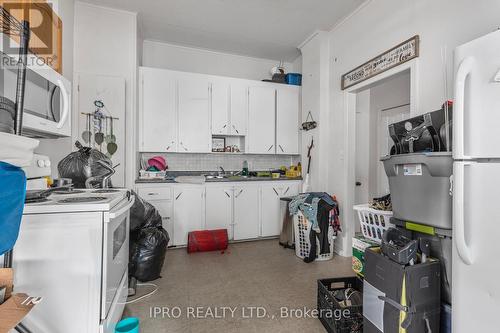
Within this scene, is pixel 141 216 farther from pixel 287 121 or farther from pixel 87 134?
pixel 287 121

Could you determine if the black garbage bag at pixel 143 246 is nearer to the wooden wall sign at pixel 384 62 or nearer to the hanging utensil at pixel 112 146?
the hanging utensil at pixel 112 146

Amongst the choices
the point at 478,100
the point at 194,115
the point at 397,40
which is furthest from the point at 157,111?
the point at 478,100

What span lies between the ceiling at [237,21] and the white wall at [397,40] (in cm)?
30

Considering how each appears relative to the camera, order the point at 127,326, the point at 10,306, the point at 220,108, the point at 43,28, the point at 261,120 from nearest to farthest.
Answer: the point at 10,306 < the point at 127,326 < the point at 43,28 < the point at 220,108 < the point at 261,120

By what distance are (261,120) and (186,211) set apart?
1.84 metres

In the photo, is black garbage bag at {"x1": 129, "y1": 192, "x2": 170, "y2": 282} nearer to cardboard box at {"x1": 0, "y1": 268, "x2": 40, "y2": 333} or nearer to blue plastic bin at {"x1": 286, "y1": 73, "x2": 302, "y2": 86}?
cardboard box at {"x1": 0, "y1": 268, "x2": 40, "y2": 333}

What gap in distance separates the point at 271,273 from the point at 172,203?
160 centimetres

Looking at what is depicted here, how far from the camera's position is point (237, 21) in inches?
126

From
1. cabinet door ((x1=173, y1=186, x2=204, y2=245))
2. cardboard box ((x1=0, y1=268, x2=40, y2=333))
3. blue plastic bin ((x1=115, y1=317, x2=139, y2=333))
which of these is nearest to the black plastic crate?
blue plastic bin ((x1=115, y1=317, x2=139, y2=333))

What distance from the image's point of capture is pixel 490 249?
92 centimetres

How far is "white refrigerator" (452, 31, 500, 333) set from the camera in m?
0.91

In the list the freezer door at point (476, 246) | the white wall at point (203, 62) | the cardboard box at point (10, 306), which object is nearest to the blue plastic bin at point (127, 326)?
the cardboard box at point (10, 306)

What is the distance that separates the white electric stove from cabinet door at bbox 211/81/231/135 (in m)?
2.66

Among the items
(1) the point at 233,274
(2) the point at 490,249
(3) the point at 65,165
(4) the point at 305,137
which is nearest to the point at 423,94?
(2) the point at 490,249
